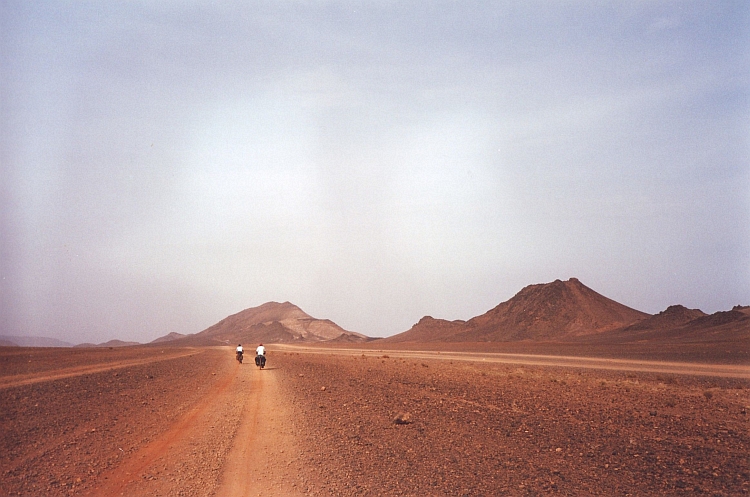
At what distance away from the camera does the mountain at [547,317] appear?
388ft

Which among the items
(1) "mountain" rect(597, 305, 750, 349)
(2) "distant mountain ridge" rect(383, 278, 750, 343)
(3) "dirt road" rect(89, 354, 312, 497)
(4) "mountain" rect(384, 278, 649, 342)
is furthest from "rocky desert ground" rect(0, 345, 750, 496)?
(4) "mountain" rect(384, 278, 649, 342)

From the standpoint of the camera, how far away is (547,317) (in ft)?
412

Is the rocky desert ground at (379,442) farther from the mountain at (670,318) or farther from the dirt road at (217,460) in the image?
the mountain at (670,318)

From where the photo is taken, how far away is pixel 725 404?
53.9 feet

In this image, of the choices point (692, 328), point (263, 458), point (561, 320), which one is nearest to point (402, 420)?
point (263, 458)

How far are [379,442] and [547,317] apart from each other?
402ft

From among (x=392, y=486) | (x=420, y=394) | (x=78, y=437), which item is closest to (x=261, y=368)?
(x=420, y=394)

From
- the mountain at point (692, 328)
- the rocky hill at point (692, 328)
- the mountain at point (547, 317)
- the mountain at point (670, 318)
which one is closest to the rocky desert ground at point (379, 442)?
the rocky hill at point (692, 328)

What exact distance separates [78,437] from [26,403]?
8.56 m

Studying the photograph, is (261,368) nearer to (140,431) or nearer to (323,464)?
(140,431)

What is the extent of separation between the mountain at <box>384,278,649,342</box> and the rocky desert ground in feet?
335

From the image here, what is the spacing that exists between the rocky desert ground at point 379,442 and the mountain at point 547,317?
10215cm

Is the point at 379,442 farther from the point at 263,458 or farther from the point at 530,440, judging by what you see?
the point at 530,440

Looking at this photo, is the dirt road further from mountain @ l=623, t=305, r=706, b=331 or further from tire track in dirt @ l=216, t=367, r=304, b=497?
mountain @ l=623, t=305, r=706, b=331
